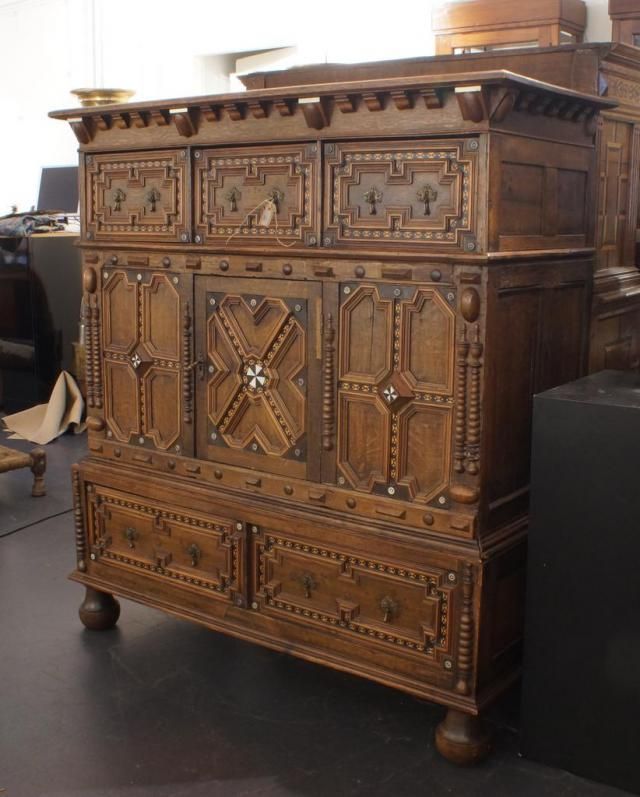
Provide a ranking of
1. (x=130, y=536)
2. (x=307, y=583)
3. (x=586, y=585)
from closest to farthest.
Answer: (x=586, y=585) < (x=307, y=583) < (x=130, y=536)

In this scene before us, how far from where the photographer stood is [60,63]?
25.8 ft

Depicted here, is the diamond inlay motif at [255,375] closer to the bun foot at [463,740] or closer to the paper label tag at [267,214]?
the paper label tag at [267,214]

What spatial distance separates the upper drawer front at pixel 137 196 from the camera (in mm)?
2875

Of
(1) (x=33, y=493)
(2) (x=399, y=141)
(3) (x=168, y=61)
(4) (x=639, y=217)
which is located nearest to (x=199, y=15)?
(3) (x=168, y=61)

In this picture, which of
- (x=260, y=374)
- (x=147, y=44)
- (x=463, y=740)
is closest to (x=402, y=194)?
(x=260, y=374)

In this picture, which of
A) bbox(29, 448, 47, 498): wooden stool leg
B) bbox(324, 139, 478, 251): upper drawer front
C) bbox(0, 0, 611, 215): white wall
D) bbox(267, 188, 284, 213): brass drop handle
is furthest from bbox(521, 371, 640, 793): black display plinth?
bbox(29, 448, 47, 498): wooden stool leg

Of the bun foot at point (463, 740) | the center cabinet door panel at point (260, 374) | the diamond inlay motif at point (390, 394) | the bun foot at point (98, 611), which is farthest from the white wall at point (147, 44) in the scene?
the bun foot at point (98, 611)

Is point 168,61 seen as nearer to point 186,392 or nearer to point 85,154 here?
point 85,154

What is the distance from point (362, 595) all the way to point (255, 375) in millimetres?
693

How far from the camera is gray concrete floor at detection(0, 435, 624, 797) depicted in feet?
8.04

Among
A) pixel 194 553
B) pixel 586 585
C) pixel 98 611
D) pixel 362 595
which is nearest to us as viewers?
pixel 586 585

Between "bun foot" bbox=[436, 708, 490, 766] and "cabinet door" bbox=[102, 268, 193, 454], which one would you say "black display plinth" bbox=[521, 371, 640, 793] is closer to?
"bun foot" bbox=[436, 708, 490, 766]

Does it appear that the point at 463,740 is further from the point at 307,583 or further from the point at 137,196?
the point at 137,196

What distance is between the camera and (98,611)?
3309 millimetres
